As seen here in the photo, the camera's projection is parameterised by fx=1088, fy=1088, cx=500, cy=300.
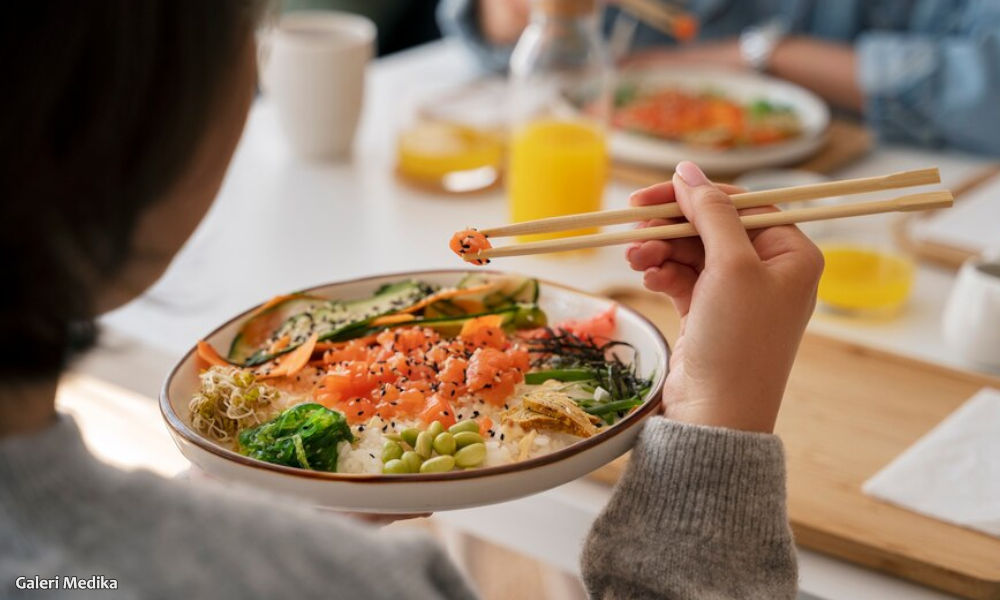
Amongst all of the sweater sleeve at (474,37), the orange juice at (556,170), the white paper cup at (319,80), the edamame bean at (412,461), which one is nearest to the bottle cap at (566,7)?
the orange juice at (556,170)

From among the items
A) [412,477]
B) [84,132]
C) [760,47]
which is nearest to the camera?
[84,132]

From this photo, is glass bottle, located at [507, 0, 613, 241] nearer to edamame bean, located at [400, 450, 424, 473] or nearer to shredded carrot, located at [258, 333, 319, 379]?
shredded carrot, located at [258, 333, 319, 379]

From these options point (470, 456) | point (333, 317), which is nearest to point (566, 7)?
point (333, 317)

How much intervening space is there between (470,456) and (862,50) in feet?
6.12

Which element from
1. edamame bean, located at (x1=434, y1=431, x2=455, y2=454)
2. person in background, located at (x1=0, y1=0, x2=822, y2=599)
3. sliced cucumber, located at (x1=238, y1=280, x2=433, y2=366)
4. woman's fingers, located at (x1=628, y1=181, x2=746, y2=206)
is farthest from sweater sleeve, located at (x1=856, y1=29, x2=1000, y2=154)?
person in background, located at (x1=0, y1=0, x2=822, y2=599)

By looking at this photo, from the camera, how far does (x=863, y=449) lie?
1.25 meters

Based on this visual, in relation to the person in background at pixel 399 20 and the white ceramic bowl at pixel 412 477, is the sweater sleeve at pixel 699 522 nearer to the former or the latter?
the white ceramic bowl at pixel 412 477

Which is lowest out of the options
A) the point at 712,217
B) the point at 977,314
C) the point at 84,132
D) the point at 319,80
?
the point at 319,80

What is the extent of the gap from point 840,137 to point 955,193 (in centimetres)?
33

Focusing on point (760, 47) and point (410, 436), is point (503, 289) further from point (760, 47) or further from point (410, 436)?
point (760, 47)

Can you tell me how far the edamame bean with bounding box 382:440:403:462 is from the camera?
921 millimetres

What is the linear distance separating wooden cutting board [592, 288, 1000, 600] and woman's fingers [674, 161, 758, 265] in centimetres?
32

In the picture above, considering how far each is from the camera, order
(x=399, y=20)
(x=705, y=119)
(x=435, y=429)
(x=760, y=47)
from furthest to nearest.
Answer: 1. (x=399, y=20)
2. (x=760, y=47)
3. (x=705, y=119)
4. (x=435, y=429)

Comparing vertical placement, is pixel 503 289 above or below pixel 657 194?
below
